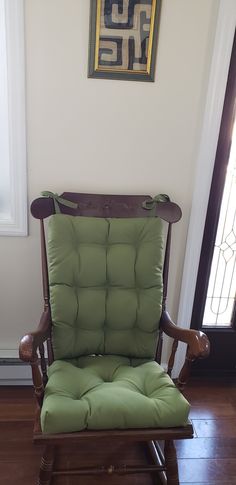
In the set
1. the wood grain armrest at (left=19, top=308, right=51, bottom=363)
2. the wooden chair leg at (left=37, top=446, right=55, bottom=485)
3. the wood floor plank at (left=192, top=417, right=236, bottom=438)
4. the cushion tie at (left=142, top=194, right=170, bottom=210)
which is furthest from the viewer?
the wood floor plank at (left=192, top=417, right=236, bottom=438)

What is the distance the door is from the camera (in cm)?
159

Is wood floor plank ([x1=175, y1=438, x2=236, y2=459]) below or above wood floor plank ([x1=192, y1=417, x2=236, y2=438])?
above

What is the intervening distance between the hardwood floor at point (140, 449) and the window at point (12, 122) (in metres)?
0.86

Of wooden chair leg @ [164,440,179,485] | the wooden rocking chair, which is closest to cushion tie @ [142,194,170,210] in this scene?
the wooden rocking chair

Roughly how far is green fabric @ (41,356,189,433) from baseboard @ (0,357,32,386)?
0.52 m

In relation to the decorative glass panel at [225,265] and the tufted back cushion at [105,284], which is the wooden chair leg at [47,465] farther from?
the decorative glass panel at [225,265]

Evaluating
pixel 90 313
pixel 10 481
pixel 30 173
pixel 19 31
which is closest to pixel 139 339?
pixel 90 313

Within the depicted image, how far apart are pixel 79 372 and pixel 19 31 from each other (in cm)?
131

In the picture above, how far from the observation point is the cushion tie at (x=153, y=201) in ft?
4.91

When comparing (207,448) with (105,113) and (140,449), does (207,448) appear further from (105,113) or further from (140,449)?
(105,113)

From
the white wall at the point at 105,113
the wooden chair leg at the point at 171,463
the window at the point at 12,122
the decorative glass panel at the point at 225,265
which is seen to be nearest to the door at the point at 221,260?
the decorative glass panel at the point at 225,265

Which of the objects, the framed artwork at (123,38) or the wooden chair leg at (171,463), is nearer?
the wooden chair leg at (171,463)

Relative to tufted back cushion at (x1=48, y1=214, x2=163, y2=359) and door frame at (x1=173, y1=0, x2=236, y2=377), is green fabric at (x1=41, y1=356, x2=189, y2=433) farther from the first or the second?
door frame at (x1=173, y1=0, x2=236, y2=377)

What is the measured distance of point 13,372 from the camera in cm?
180
